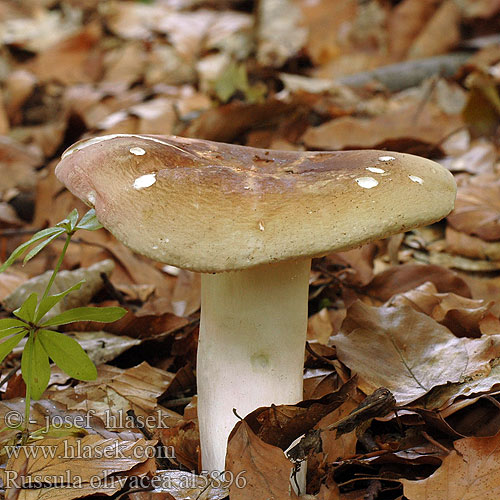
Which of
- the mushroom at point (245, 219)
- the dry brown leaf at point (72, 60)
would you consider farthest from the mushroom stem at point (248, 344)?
the dry brown leaf at point (72, 60)

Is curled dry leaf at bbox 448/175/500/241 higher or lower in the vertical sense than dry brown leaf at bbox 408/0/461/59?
lower

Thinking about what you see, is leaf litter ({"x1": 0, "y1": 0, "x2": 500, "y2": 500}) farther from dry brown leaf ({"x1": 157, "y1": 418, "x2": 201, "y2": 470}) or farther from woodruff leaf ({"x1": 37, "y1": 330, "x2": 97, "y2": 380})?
woodruff leaf ({"x1": 37, "y1": 330, "x2": 97, "y2": 380})

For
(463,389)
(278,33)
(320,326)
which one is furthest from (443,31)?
(463,389)

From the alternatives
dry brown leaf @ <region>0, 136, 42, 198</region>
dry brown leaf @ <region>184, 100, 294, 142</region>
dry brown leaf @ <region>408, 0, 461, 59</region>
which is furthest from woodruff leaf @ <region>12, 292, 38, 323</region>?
dry brown leaf @ <region>408, 0, 461, 59</region>

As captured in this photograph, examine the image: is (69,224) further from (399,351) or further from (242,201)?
(399,351)

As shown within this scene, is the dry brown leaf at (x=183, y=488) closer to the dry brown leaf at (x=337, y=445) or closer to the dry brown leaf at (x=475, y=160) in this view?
the dry brown leaf at (x=337, y=445)

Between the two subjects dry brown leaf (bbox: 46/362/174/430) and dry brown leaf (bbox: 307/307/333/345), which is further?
dry brown leaf (bbox: 307/307/333/345)
